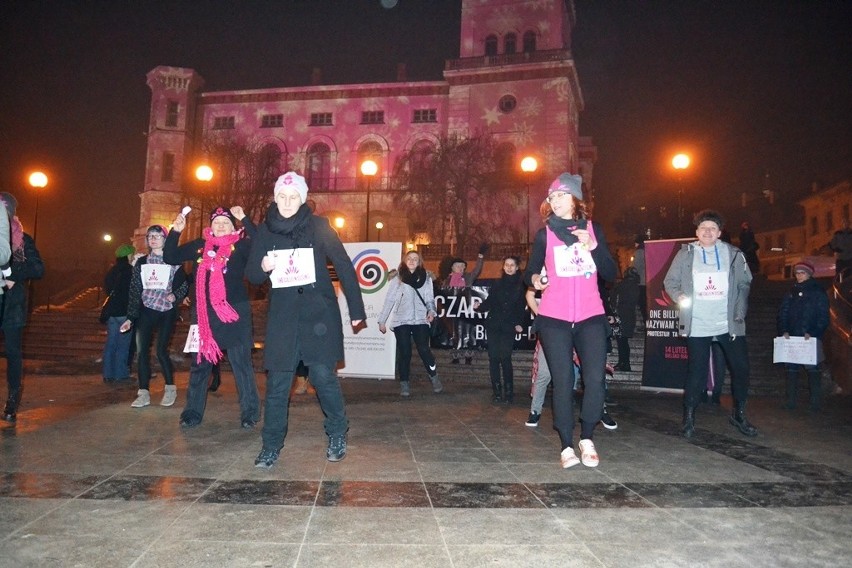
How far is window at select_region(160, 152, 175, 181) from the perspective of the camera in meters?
44.4

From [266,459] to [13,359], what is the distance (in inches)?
135

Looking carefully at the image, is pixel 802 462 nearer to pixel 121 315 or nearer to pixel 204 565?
pixel 204 565

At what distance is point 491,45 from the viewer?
40.2 metres

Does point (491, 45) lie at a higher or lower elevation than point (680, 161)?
higher

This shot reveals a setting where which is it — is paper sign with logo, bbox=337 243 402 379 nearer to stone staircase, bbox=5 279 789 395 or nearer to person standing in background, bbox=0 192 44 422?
stone staircase, bbox=5 279 789 395

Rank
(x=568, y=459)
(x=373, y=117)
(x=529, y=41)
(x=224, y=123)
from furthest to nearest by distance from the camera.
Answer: (x=224, y=123) < (x=373, y=117) < (x=529, y=41) < (x=568, y=459)

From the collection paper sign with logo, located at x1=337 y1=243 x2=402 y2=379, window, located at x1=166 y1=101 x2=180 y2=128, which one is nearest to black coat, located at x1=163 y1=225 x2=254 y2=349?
paper sign with logo, located at x1=337 y1=243 x2=402 y2=379

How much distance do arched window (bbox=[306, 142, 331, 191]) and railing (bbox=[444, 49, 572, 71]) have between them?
37.0 ft

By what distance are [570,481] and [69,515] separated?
290cm

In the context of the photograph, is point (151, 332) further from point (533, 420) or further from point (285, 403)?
point (533, 420)

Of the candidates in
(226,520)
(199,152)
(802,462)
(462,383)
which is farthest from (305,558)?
(199,152)

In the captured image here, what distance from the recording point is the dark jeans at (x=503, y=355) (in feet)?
26.0

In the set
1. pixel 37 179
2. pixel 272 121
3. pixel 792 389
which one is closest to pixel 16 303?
pixel 792 389

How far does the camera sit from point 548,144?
37406 mm
